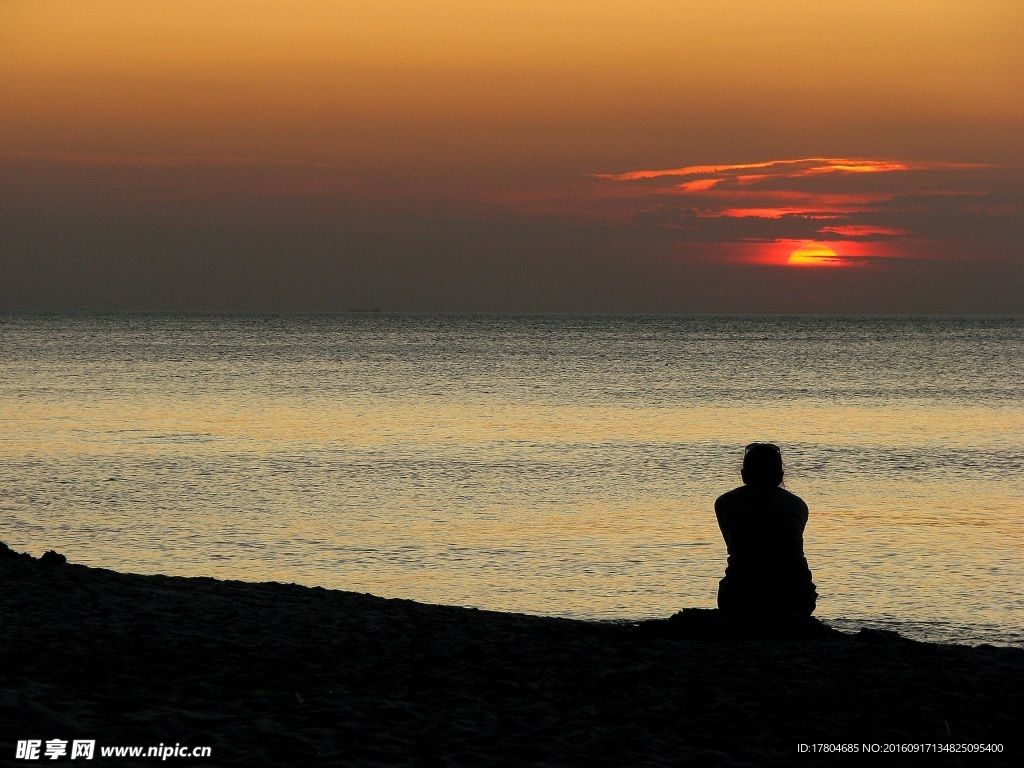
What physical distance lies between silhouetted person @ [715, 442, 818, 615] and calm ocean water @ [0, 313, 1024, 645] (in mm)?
6240

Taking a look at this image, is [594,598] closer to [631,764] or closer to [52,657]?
[52,657]

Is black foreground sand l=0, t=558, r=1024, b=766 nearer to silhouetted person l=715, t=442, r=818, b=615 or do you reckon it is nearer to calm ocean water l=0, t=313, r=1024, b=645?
silhouetted person l=715, t=442, r=818, b=615

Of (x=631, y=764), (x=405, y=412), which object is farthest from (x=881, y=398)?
(x=631, y=764)

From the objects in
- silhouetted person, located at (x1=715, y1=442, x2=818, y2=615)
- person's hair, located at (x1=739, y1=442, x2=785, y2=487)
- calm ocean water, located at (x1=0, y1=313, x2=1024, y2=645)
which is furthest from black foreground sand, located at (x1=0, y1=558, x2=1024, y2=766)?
calm ocean water, located at (x1=0, y1=313, x2=1024, y2=645)

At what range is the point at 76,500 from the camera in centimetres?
2519

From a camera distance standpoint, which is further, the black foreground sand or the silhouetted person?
the silhouetted person

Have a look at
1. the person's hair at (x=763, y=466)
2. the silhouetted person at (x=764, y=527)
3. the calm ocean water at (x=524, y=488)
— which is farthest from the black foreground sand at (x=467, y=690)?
the calm ocean water at (x=524, y=488)

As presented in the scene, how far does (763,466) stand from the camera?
9188 mm

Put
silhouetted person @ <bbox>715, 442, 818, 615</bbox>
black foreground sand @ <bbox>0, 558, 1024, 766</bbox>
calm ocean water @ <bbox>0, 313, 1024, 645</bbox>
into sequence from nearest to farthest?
1. black foreground sand @ <bbox>0, 558, 1024, 766</bbox>
2. silhouetted person @ <bbox>715, 442, 818, 615</bbox>
3. calm ocean water @ <bbox>0, 313, 1024, 645</bbox>

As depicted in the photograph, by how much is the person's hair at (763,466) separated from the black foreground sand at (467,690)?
4.32ft

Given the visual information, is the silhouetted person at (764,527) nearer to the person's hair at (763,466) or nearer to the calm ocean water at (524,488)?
the person's hair at (763,466)

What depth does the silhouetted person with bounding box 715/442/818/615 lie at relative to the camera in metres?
9.19

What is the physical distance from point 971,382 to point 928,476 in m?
46.3

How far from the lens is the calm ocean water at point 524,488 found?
1786cm
